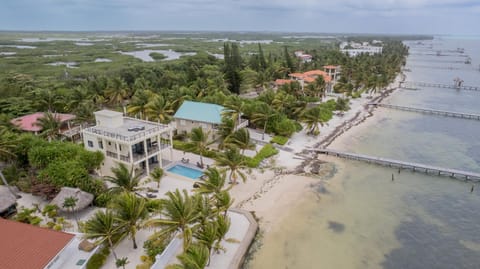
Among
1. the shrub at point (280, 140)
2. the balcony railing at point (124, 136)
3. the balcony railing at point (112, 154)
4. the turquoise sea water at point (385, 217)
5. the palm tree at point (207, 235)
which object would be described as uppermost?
the balcony railing at point (124, 136)

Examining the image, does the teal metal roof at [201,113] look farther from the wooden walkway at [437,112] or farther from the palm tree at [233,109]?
the wooden walkway at [437,112]

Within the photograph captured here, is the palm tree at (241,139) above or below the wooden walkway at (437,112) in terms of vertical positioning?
above

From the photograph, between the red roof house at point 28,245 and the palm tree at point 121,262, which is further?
the palm tree at point 121,262

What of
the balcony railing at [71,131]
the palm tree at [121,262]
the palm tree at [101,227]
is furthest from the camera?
the balcony railing at [71,131]

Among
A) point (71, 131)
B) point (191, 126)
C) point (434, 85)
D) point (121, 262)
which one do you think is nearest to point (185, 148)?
point (191, 126)

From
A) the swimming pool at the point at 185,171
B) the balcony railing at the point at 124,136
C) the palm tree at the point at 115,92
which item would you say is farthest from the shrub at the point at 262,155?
the palm tree at the point at 115,92

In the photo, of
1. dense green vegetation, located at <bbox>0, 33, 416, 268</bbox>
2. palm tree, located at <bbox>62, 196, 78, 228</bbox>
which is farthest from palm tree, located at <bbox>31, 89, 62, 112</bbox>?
palm tree, located at <bbox>62, 196, 78, 228</bbox>
